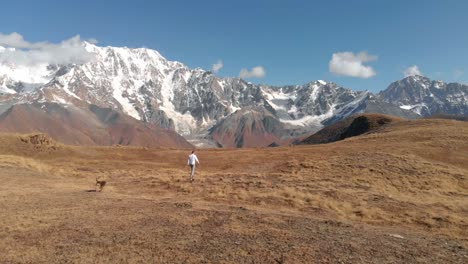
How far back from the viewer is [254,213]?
25.3 metres

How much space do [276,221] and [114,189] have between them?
17.0 m

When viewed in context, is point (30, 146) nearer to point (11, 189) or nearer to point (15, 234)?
point (11, 189)

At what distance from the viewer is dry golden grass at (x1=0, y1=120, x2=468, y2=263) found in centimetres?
1780

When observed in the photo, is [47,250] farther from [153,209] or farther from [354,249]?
[354,249]

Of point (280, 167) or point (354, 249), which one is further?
point (280, 167)

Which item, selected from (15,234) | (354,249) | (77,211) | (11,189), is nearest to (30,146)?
(11,189)

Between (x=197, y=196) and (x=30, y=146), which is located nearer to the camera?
(x=197, y=196)

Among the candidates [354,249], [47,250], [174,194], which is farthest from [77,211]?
[354,249]

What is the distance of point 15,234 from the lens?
64.8 ft

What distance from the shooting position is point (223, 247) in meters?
18.3

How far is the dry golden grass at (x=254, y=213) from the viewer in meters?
17.8

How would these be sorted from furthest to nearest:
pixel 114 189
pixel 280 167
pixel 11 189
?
pixel 280 167
pixel 114 189
pixel 11 189

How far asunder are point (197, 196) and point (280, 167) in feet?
62.0

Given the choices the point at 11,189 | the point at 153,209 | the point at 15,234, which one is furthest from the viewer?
the point at 11,189
